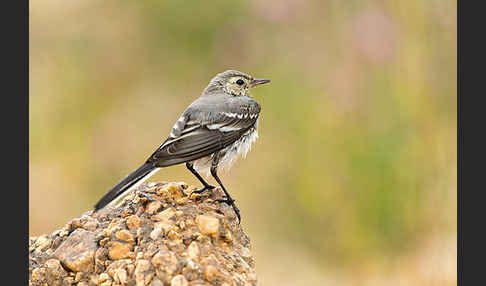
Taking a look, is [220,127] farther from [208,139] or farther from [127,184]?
[127,184]

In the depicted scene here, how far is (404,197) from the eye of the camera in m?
6.63

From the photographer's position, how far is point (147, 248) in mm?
3650

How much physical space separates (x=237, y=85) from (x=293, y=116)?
166cm

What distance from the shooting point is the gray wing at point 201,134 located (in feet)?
15.2

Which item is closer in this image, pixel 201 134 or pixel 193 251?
pixel 193 251

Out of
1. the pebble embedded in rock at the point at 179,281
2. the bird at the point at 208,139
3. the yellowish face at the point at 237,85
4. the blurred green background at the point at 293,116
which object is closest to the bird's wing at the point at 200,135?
the bird at the point at 208,139


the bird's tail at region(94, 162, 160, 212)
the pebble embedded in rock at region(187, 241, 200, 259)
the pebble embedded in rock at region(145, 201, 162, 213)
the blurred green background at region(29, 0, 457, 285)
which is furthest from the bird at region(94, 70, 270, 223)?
the blurred green background at region(29, 0, 457, 285)

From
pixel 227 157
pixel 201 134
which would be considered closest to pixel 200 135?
pixel 201 134

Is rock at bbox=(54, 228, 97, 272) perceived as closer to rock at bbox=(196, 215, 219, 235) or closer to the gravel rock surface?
the gravel rock surface

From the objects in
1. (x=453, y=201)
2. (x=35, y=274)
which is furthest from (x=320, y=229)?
(x=35, y=274)

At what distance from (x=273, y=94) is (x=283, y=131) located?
21.7 inches

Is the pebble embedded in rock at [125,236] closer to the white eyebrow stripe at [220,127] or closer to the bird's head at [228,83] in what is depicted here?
the white eyebrow stripe at [220,127]

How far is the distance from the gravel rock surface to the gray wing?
40 centimetres

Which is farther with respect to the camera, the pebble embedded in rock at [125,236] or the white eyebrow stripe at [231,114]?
the white eyebrow stripe at [231,114]
